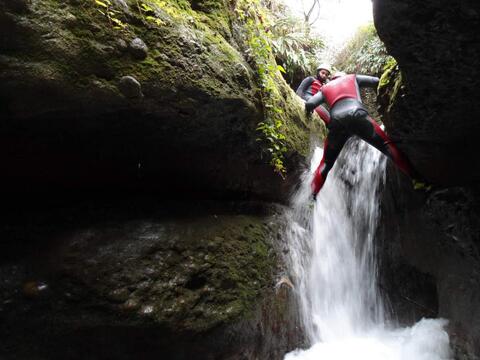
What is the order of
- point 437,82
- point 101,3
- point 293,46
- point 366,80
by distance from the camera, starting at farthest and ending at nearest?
point 293,46 < point 366,80 < point 437,82 < point 101,3

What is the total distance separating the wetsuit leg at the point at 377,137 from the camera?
4473 millimetres

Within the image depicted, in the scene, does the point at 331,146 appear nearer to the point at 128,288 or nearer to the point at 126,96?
the point at 126,96

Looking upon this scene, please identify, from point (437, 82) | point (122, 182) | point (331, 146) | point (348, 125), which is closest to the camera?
point (437, 82)

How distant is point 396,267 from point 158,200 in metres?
4.26

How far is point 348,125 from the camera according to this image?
5.07 meters

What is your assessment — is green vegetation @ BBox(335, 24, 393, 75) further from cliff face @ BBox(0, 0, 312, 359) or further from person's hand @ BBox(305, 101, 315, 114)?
cliff face @ BBox(0, 0, 312, 359)

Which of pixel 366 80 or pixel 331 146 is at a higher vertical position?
pixel 366 80

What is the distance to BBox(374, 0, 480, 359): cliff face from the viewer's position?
2.48 meters

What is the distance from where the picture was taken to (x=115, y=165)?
129 inches

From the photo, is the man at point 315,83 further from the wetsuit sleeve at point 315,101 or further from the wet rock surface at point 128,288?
the wet rock surface at point 128,288

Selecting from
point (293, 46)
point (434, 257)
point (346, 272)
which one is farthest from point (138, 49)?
point (293, 46)

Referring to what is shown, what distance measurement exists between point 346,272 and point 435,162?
9.58ft

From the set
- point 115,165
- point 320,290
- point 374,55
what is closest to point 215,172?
point 115,165

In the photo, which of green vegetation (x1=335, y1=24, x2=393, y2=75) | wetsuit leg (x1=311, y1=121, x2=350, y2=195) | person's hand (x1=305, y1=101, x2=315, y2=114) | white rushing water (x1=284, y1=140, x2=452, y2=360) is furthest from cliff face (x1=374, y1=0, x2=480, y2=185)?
green vegetation (x1=335, y1=24, x2=393, y2=75)
